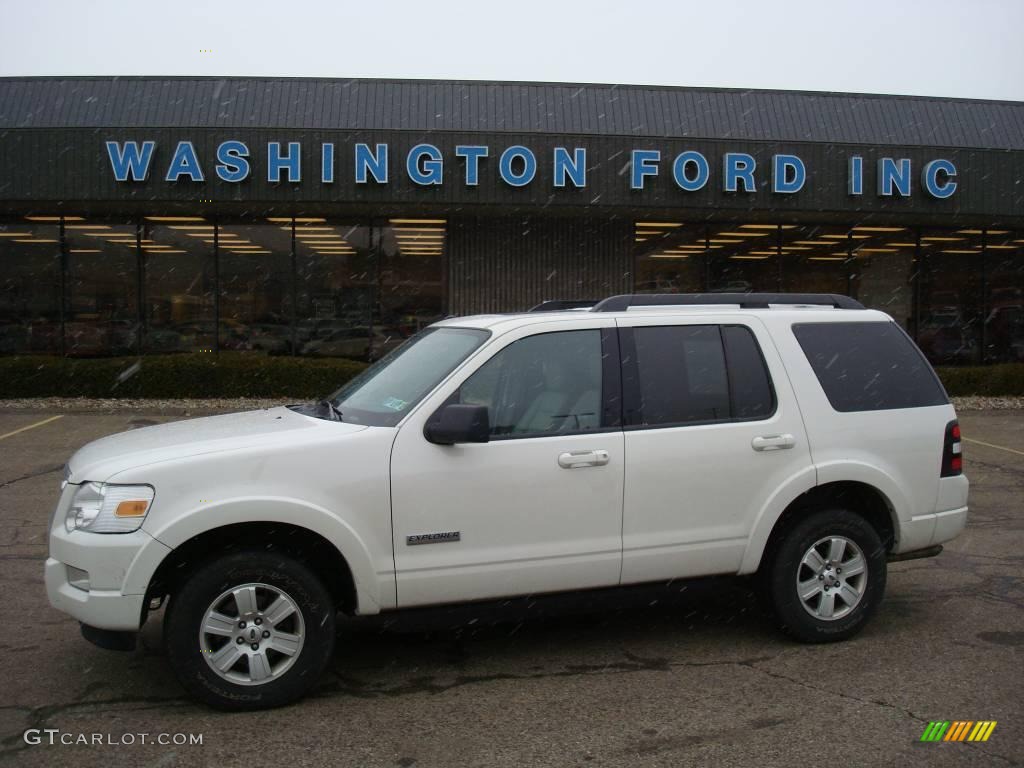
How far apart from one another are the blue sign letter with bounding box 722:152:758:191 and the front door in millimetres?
12956

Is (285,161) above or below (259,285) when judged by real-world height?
above

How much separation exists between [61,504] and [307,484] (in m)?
1.18

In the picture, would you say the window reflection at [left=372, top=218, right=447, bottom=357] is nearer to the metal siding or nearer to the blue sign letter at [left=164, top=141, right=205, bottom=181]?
the metal siding

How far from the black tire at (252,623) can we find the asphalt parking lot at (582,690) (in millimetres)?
105

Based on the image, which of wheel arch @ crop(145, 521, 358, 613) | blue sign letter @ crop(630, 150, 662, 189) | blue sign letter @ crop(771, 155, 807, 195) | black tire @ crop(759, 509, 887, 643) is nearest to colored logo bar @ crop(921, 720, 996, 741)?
black tire @ crop(759, 509, 887, 643)

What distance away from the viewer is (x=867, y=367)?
5586 mm

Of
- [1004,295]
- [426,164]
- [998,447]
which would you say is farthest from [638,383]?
[1004,295]

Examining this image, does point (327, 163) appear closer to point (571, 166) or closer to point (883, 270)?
point (571, 166)

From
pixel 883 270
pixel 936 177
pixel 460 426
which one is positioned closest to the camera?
pixel 460 426

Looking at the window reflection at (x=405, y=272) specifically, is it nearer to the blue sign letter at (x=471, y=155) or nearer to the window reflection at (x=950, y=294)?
the blue sign letter at (x=471, y=155)

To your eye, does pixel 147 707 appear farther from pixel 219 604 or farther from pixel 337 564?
pixel 337 564

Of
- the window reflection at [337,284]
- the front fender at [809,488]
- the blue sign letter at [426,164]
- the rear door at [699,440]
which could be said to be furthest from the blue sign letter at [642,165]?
the front fender at [809,488]

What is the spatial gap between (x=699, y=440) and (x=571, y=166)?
40.7 feet

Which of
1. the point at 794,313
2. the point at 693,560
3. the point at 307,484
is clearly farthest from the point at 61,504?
the point at 794,313
